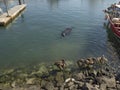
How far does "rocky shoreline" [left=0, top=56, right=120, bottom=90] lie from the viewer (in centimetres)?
2177

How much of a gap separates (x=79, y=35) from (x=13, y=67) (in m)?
15.5

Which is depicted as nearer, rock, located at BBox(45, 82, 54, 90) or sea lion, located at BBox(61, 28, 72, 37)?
rock, located at BBox(45, 82, 54, 90)

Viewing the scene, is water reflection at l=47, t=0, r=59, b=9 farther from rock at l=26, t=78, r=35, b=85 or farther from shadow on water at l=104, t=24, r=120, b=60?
rock at l=26, t=78, r=35, b=85

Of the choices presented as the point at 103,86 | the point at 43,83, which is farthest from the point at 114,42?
the point at 43,83

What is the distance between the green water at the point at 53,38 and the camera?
3039cm

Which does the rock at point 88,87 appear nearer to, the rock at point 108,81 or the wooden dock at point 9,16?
the rock at point 108,81

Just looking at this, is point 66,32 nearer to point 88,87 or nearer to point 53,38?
point 53,38

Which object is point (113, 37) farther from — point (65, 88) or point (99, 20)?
point (65, 88)

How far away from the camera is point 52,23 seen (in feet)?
151

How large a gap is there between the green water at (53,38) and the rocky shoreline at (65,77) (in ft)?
9.08

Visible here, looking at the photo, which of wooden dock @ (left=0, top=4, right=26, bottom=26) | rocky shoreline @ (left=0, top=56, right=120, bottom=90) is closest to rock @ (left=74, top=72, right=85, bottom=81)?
rocky shoreline @ (left=0, top=56, right=120, bottom=90)

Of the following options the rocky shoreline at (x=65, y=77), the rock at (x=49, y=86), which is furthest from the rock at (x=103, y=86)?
the rock at (x=49, y=86)

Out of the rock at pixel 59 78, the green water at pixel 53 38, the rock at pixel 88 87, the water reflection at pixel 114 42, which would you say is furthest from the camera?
the water reflection at pixel 114 42

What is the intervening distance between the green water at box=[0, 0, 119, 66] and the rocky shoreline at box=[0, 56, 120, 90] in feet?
9.08
